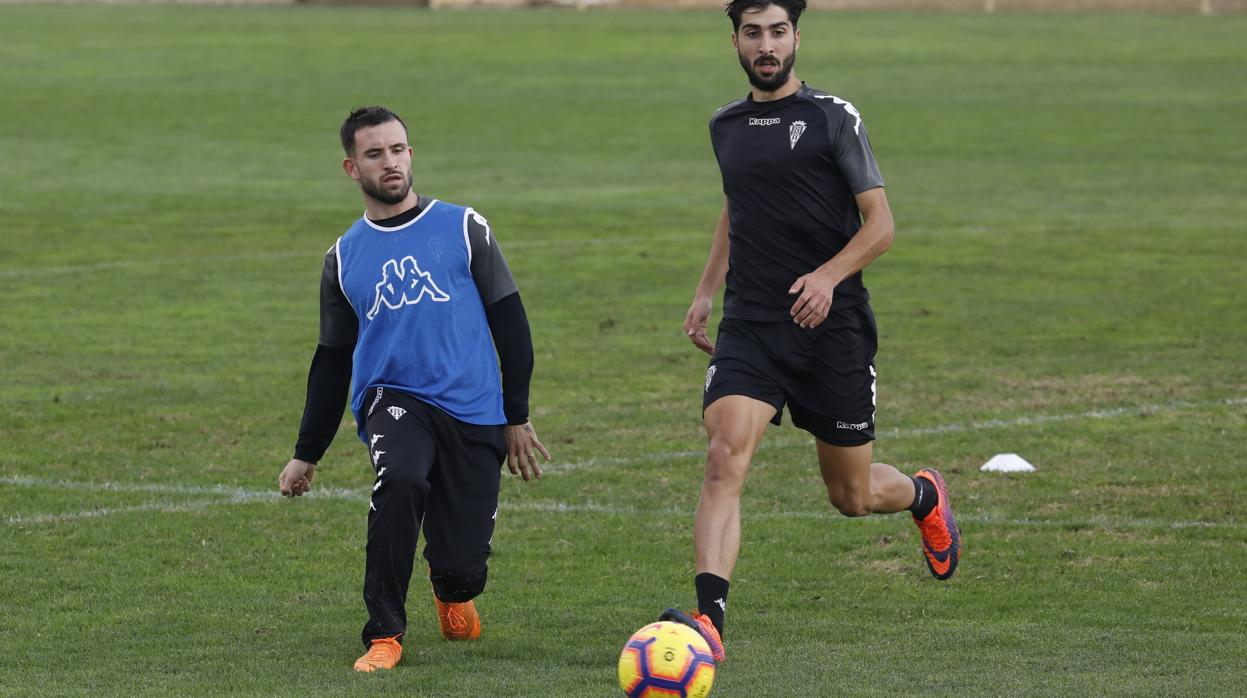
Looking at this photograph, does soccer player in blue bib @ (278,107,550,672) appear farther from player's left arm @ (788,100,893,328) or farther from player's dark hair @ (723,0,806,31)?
player's dark hair @ (723,0,806,31)

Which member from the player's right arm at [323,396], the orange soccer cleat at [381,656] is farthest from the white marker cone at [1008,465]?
the orange soccer cleat at [381,656]

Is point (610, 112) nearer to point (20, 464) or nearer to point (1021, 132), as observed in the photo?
point (1021, 132)

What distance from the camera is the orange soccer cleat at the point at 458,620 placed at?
25.1 ft

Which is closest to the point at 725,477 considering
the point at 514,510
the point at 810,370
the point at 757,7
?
the point at 810,370

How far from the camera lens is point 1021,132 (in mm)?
33344

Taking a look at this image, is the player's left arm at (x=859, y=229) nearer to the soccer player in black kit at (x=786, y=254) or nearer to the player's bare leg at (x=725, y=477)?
the soccer player in black kit at (x=786, y=254)

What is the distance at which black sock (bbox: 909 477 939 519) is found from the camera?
8523 mm

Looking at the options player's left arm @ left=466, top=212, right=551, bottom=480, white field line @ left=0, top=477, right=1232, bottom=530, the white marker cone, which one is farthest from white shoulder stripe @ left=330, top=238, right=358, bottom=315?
the white marker cone

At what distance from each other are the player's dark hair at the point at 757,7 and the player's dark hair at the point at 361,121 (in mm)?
1347

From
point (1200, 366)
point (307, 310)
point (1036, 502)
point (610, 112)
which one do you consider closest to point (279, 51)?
point (610, 112)

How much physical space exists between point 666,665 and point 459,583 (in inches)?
49.1

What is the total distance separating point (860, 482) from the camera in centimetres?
818

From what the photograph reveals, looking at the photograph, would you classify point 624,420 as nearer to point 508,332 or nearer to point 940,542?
point 940,542

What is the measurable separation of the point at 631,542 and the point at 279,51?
1647 inches
